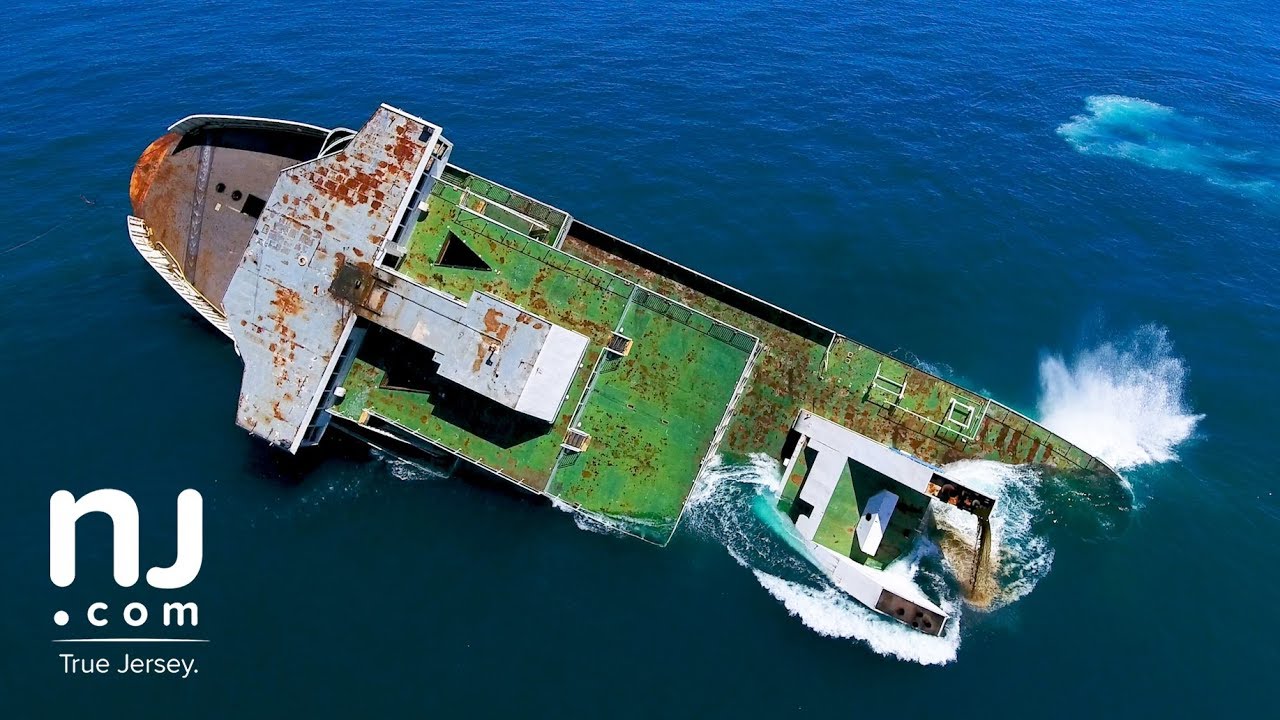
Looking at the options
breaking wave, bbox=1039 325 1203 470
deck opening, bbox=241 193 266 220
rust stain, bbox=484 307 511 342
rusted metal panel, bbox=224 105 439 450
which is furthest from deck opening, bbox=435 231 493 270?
breaking wave, bbox=1039 325 1203 470

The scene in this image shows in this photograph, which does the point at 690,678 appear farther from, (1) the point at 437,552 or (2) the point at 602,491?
(1) the point at 437,552

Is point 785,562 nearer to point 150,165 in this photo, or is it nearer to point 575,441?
point 575,441

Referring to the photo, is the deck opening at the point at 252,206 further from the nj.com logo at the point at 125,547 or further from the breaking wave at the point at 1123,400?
the breaking wave at the point at 1123,400

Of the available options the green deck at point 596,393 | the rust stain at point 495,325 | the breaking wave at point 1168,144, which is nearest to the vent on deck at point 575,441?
the green deck at point 596,393

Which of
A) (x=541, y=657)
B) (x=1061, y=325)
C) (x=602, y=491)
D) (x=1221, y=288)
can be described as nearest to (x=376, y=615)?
(x=541, y=657)

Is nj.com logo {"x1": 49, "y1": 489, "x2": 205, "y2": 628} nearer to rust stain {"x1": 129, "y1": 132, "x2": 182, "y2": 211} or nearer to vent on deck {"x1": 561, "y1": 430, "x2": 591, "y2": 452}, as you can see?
rust stain {"x1": 129, "y1": 132, "x2": 182, "y2": 211}
